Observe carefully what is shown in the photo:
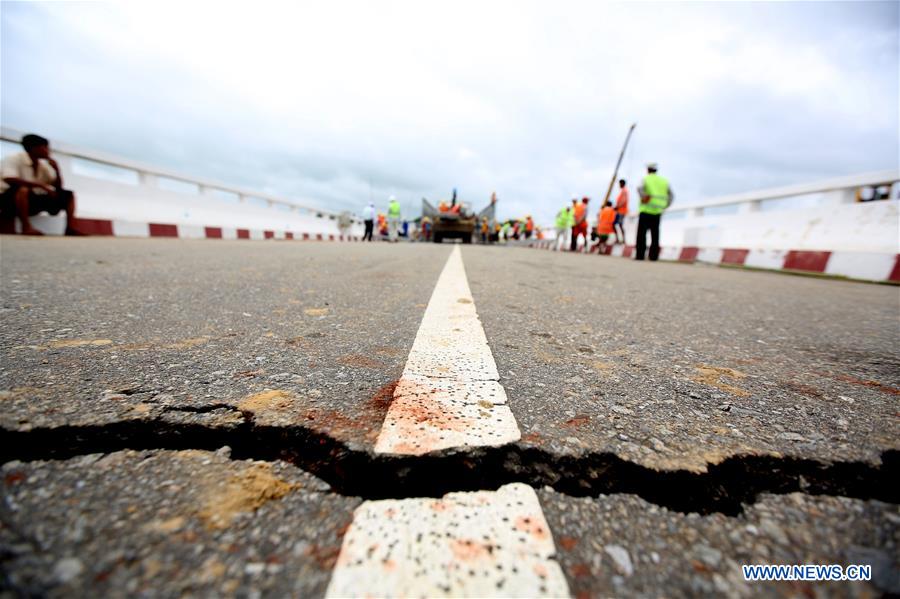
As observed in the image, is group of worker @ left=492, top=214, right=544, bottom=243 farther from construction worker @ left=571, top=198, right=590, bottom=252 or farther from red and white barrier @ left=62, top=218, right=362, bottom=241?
red and white barrier @ left=62, top=218, right=362, bottom=241

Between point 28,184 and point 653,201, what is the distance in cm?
1085

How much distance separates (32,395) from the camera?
0.92m

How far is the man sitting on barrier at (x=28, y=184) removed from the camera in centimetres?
591

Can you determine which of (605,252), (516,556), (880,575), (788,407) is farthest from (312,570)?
(605,252)

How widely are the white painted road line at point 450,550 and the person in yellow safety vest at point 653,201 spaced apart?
8.91 meters

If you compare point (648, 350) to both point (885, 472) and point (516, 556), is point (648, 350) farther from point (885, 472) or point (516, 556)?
point (516, 556)

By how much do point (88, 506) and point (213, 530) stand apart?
Result: 20cm

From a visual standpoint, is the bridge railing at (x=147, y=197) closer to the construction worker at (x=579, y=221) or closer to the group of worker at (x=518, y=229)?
the construction worker at (x=579, y=221)

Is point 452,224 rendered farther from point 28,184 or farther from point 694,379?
point 694,379

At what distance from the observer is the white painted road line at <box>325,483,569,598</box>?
524 mm

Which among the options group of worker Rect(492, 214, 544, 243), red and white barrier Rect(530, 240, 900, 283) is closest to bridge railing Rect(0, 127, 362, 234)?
red and white barrier Rect(530, 240, 900, 283)

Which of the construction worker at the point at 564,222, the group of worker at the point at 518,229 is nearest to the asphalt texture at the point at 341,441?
the construction worker at the point at 564,222

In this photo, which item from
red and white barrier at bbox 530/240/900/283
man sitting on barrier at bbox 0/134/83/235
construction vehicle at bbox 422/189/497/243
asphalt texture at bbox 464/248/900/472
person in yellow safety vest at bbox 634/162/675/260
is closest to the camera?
asphalt texture at bbox 464/248/900/472

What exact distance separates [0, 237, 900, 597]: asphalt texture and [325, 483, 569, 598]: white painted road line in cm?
3
